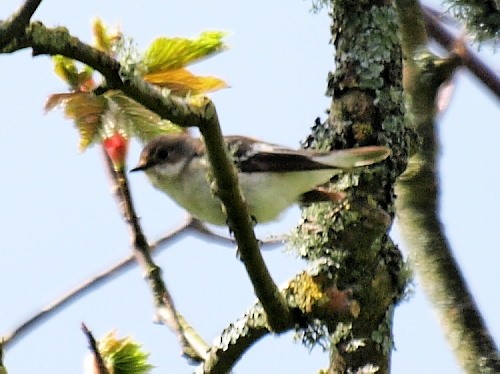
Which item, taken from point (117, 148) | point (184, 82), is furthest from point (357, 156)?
point (117, 148)

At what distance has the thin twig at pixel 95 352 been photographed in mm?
2283

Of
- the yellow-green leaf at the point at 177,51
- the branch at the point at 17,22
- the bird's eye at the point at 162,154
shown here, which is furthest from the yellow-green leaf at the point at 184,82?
the bird's eye at the point at 162,154

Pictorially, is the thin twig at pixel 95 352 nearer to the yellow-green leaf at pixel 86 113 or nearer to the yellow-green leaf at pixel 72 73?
the yellow-green leaf at pixel 86 113

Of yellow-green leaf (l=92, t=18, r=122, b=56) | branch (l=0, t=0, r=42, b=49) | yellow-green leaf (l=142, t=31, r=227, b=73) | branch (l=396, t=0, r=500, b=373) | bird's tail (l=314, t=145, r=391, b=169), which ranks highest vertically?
branch (l=0, t=0, r=42, b=49)

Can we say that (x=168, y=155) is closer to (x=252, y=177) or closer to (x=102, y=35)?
(x=252, y=177)

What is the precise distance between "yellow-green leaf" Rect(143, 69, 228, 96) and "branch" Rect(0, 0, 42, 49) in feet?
2.98

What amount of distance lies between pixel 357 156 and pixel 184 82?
522 mm

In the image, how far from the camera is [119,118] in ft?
8.94

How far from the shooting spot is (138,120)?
2.73 m

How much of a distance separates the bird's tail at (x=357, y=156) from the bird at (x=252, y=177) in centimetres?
11

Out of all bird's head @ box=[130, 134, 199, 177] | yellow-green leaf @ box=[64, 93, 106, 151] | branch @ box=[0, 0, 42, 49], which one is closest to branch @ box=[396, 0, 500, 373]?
bird's head @ box=[130, 134, 199, 177]

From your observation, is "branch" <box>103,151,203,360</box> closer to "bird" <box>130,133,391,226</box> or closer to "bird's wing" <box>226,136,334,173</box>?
"bird" <box>130,133,391,226</box>

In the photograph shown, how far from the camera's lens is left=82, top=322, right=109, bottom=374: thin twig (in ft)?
7.49

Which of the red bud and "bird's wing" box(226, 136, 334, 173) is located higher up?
the red bud
